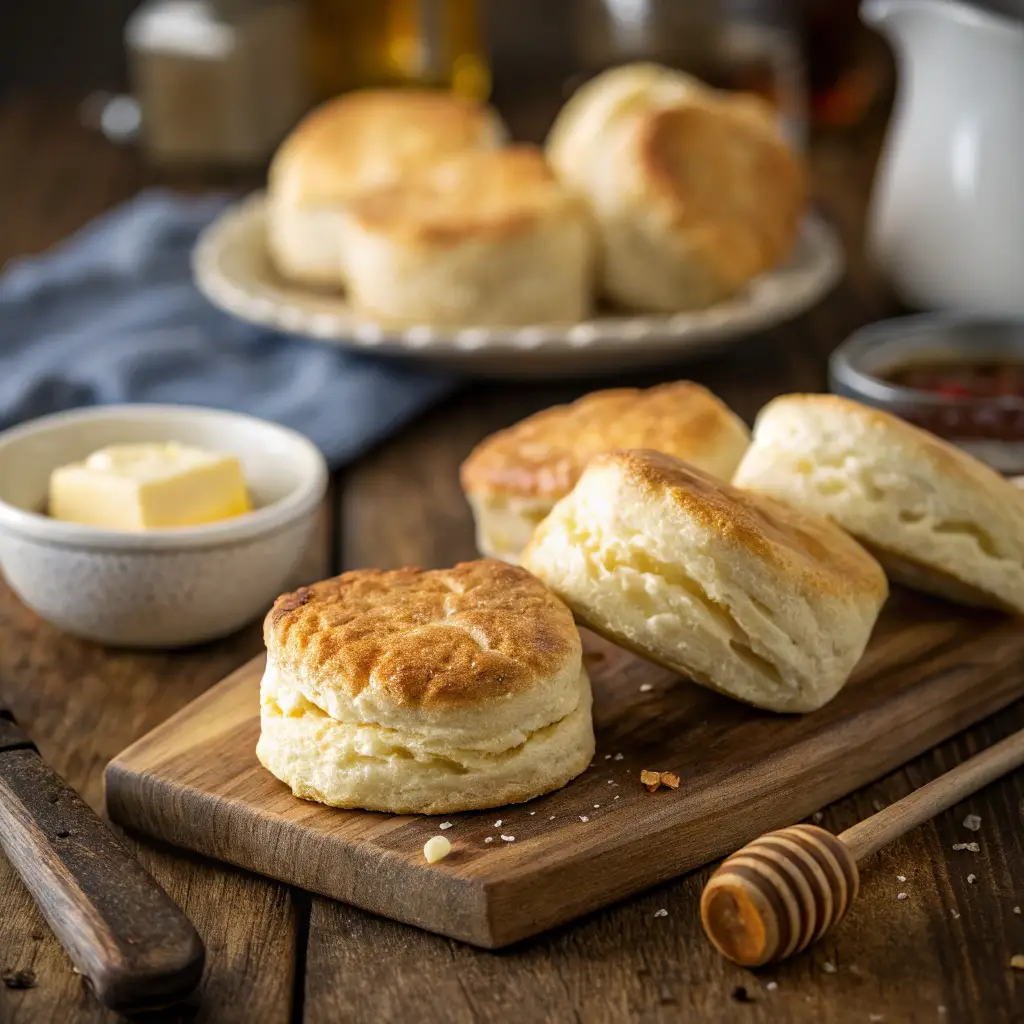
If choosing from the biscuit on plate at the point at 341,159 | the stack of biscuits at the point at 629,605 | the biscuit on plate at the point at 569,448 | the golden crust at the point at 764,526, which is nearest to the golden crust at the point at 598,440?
the biscuit on plate at the point at 569,448

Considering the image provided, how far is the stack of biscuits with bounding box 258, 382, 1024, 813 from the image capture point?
53.1 inches

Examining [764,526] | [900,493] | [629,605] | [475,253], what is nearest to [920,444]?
[900,493]

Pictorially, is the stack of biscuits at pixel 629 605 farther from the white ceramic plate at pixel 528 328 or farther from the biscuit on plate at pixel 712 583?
the white ceramic plate at pixel 528 328

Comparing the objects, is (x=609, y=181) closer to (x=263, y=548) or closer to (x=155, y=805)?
(x=263, y=548)

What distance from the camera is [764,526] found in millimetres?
1475

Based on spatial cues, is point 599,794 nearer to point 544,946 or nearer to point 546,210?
point 544,946

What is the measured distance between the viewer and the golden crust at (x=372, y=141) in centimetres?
271

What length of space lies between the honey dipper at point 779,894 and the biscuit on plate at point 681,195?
1.39m

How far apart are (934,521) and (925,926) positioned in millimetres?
462

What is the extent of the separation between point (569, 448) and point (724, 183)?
883 millimetres

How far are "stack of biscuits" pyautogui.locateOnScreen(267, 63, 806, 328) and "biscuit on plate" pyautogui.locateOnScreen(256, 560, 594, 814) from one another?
1.08 m

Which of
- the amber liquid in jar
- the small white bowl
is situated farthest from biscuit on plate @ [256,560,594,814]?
the amber liquid in jar

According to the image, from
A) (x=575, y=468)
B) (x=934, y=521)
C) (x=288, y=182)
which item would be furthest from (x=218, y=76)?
(x=934, y=521)

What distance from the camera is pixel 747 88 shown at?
3.60m
